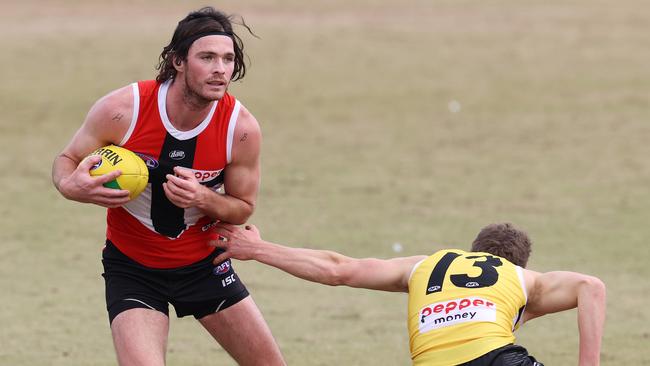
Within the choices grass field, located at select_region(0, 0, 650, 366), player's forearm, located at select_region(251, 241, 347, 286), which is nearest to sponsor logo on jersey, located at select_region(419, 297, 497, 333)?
player's forearm, located at select_region(251, 241, 347, 286)

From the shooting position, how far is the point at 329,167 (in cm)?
2016

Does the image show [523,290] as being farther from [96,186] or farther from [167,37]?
[167,37]

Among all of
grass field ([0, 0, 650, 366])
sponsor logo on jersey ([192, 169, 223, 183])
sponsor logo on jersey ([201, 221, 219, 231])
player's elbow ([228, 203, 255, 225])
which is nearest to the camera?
sponsor logo on jersey ([192, 169, 223, 183])

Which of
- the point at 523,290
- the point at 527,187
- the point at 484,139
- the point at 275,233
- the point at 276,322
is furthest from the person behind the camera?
the point at 484,139

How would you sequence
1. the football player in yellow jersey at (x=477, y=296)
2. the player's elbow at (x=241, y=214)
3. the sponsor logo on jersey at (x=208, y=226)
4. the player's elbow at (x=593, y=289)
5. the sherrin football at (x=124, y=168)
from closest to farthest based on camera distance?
the football player in yellow jersey at (x=477, y=296), the player's elbow at (x=593, y=289), the sherrin football at (x=124, y=168), the player's elbow at (x=241, y=214), the sponsor logo on jersey at (x=208, y=226)

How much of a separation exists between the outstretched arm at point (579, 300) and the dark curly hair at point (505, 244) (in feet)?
0.95

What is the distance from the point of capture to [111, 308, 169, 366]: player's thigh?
7.16 metres

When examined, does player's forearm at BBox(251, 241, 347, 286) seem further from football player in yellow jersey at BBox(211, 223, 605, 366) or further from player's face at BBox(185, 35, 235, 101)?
player's face at BBox(185, 35, 235, 101)

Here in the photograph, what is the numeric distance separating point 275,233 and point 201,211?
845 centimetres

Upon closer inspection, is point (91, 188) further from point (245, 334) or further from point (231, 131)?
point (245, 334)

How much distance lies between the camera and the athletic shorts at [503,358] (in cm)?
657

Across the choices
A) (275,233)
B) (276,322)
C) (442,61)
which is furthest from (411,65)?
(276,322)

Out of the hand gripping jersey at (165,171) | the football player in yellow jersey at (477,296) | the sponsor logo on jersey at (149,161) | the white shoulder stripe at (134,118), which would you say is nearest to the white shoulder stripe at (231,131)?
the hand gripping jersey at (165,171)

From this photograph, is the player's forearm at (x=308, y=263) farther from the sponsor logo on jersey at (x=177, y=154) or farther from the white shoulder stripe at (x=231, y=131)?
the sponsor logo on jersey at (x=177, y=154)
